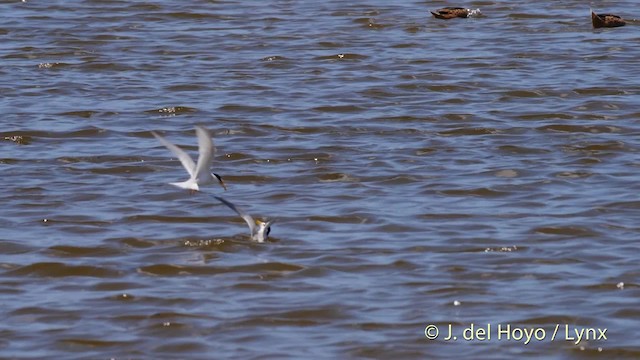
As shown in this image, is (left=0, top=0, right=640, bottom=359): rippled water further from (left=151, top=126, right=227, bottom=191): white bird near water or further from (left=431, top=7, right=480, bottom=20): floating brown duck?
(left=151, top=126, right=227, bottom=191): white bird near water

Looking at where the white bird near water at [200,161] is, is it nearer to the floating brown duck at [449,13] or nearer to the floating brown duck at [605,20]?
the floating brown duck at [605,20]

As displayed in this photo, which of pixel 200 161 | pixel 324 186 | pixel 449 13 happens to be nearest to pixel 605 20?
pixel 449 13

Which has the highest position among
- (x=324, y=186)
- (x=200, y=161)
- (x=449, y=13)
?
(x=200, y=161)

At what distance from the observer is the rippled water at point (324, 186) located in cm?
741

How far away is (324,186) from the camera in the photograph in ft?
33.0

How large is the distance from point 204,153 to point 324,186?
1889 mm

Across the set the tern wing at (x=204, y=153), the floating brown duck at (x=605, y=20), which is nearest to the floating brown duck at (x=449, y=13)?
the floating brown duck at (x=605, y=20)

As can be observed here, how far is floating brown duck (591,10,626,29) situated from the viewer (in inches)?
602

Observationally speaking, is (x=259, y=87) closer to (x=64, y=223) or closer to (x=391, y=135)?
(x=391, y=135)

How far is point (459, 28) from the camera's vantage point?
1582cm

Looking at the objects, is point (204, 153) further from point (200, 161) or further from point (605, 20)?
point (605, 20)

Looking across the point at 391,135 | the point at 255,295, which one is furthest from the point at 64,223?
the point at 391,135

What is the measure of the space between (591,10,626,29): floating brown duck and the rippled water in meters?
0.09

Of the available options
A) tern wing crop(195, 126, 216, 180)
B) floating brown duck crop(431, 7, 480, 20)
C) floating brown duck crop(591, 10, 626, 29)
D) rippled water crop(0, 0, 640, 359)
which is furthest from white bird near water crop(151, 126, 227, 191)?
Result: floating brown duck crop(431, 7, 480, 20)
